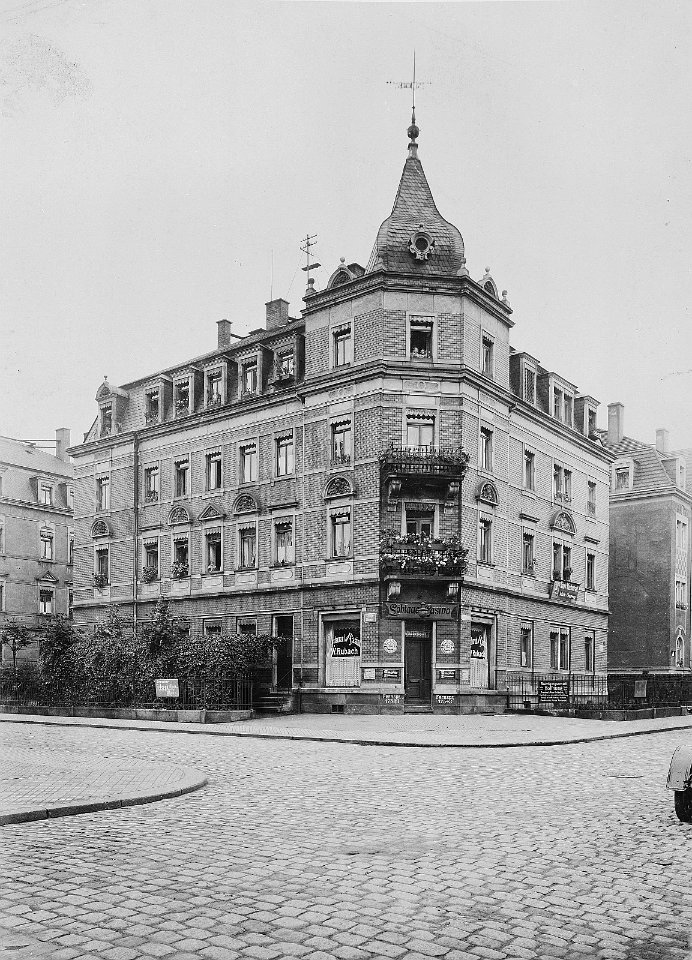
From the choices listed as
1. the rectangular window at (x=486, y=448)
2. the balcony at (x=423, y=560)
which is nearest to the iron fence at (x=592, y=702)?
the balcony at (x=423, y=560)

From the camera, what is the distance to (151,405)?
148 feet

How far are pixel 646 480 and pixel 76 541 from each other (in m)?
29.7

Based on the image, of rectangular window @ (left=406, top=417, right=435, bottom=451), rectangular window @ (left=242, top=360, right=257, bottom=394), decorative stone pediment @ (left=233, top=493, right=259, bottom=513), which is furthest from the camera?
rectangular window @ (left=242, top=360, right=257, bottom=394)

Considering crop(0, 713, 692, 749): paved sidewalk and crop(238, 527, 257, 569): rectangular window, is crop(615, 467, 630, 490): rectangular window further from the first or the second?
crop(0, 713, 692, 749): paved sidewalk

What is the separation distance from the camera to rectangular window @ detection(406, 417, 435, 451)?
34031 mm

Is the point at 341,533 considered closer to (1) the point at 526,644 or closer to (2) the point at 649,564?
(1) the point at 526,644

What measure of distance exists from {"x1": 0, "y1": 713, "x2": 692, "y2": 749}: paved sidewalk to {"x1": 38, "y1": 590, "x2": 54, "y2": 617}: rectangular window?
22.9 meters

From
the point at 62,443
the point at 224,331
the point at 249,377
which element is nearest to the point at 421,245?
the point at 249,377

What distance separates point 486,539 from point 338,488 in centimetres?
583

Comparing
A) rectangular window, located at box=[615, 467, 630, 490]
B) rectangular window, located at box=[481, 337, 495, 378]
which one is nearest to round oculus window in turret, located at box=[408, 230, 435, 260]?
rectangular window, located at box=[481, 337, 495, 378]

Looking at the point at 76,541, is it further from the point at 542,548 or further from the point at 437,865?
the point at 437,865

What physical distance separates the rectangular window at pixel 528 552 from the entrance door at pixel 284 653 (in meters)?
9.69

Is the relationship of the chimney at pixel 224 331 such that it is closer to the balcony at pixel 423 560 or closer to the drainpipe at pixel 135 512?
the drainpipe at pixel 135 512

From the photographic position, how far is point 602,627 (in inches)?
1821
